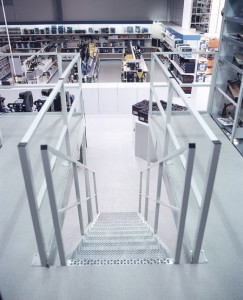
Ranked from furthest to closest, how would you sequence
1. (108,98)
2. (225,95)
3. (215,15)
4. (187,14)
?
(187,14) → (215,15) → (108,98) → (225,95)

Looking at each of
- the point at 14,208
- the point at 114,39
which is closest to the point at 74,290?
the point at 14,208

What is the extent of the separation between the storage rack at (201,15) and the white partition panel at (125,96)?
476 cm

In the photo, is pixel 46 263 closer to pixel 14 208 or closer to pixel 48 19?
pixel 14 208

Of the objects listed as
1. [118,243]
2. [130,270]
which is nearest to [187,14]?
[118,243]

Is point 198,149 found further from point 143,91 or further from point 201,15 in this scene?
point 201,15

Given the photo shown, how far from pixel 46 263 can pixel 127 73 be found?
315 inches

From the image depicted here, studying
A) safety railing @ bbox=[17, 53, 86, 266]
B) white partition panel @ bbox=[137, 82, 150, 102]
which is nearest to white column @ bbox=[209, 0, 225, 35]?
white partition panel @ bbox=[137, 82, 150, 102]

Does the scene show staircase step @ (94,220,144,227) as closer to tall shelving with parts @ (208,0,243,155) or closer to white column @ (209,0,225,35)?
tall shelving with parts @ (208,0,243,155)

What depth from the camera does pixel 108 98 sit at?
7367 millimetres

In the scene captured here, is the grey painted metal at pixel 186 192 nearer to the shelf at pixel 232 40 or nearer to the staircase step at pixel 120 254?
the staircase step at pixel 120 254

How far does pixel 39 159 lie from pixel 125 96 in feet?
15.3

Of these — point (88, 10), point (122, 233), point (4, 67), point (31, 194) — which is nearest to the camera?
point (31, 194)

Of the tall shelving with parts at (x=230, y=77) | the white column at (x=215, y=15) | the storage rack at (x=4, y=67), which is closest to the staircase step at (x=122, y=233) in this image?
the tall shelving with parts at (x=230, y=77)

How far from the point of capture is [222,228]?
7.36 feet
